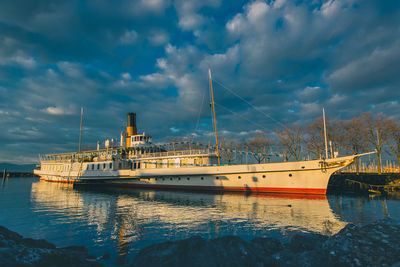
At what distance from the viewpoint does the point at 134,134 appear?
1576 inches

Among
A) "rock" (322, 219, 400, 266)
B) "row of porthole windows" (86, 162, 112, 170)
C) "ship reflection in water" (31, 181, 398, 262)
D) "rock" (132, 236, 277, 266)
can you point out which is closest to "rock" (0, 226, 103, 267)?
"ship reflection in water" (31, 181, 398, 262)

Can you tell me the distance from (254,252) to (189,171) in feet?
67.1

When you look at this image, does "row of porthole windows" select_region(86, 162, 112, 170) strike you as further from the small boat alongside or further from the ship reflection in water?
the ship reflection in water

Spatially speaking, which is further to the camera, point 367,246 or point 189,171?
point 189,171

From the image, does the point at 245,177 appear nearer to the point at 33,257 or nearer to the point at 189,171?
the point at 189,171

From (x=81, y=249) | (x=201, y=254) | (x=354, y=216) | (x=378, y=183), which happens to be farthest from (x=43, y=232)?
(x=378, y=183)

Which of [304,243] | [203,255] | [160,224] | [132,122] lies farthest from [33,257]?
[132,122]

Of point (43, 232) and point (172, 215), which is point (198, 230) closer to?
point (172, 215)

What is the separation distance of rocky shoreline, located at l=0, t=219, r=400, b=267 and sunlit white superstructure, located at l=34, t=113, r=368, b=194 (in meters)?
15.3

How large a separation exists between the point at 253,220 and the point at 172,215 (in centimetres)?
525

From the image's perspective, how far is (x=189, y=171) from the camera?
88.2 feet

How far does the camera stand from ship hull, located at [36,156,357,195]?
70.4 ft

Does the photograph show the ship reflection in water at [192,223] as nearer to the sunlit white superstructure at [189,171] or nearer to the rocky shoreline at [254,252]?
the rocky shoreline at [254,252]

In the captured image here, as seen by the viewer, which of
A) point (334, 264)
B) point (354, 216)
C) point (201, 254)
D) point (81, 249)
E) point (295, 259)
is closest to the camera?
point (334, 264)
